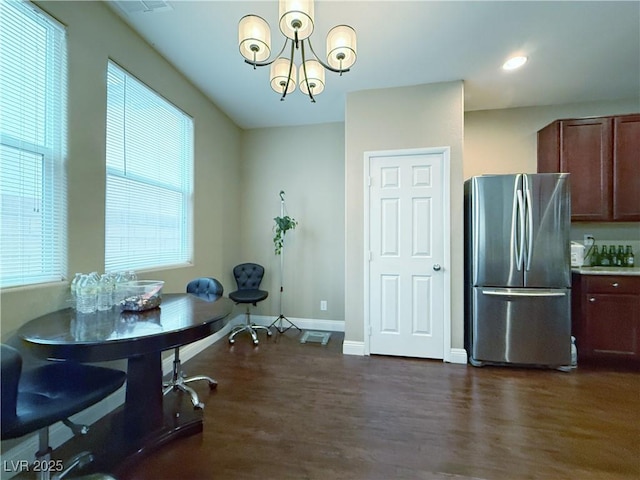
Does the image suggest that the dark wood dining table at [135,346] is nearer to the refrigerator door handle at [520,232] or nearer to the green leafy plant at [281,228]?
the green leafy plant at [281,228]

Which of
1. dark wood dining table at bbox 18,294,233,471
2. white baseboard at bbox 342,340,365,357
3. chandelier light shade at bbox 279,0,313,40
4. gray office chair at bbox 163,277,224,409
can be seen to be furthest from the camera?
white baseboard at bbox 342,340,365,357

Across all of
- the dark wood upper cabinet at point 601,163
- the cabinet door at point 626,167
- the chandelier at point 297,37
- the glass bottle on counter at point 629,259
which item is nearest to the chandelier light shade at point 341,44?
the chandelier at point 297,37

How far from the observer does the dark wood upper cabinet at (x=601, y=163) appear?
2908mm

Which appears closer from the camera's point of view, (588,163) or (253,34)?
(253,34)

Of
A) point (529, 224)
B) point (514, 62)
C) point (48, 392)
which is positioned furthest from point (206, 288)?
point (514, 62)

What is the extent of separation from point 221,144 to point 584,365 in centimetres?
466

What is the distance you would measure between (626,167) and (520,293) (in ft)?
5.79

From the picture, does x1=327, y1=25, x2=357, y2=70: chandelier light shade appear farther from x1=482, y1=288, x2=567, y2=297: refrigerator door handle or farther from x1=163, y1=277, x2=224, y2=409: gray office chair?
x1=482, y1=288, x2=567, y2=297: refrigerator door handle

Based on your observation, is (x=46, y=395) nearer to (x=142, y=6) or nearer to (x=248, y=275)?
(x=142, y=6)

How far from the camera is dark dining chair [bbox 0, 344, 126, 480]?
1062 millimetres

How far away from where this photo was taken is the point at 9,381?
1.05m

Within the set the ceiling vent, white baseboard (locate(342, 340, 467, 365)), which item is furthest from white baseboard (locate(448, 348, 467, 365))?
the ceiling vent

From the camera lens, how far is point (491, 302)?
2766 millimetres

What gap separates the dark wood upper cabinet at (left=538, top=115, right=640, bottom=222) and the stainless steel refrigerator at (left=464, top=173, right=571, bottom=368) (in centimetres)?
61
